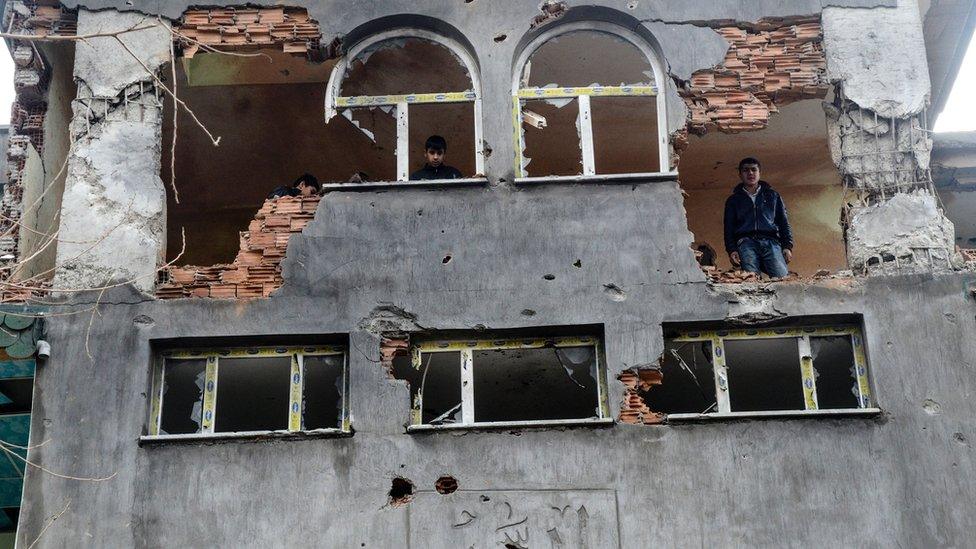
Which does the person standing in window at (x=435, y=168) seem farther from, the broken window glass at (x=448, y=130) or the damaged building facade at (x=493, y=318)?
the broken window glass at (x=448, y=130)

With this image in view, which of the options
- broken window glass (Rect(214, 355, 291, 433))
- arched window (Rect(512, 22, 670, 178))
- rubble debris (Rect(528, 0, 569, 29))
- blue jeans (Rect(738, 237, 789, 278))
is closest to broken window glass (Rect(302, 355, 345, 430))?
broken window glass (Rect(214, 355, 291, 433))

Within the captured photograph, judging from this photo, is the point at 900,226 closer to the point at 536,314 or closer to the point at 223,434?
the point at 536,314

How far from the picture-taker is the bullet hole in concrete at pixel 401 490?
10.2 metres

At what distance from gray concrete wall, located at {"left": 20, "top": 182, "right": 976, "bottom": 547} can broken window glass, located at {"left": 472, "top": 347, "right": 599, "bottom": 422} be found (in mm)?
360

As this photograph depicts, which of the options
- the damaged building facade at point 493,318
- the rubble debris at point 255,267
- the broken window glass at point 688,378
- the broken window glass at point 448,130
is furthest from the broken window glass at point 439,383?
the broken window glass at point 448,130

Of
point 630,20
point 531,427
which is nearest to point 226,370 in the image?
point 531,427

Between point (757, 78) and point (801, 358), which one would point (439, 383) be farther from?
point (757, 78)

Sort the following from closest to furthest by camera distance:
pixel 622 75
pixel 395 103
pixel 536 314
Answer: pixel 536 314, pixel 395 103, pixel 622 75

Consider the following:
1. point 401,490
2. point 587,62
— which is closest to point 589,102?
point 587,62

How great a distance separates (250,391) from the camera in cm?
1106

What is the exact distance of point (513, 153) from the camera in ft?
37.4

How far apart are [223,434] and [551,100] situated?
4335mm

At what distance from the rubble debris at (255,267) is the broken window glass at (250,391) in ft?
2.00

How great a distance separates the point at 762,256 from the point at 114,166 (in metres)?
6.04
